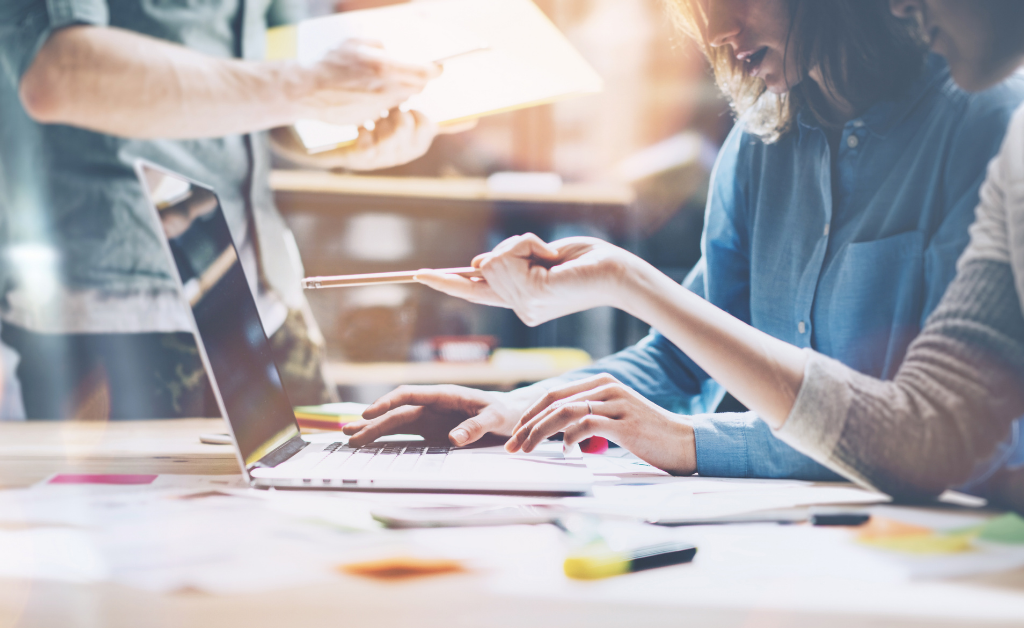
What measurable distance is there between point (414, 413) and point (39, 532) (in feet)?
1.24

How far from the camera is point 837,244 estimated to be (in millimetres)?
712

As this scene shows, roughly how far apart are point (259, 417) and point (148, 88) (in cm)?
48

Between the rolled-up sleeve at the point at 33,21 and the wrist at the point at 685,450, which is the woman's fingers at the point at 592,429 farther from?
the rolled-up sleeve at the point at 33,21

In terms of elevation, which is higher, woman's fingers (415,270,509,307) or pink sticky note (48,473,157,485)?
woman's fingers (415,270,509,307)

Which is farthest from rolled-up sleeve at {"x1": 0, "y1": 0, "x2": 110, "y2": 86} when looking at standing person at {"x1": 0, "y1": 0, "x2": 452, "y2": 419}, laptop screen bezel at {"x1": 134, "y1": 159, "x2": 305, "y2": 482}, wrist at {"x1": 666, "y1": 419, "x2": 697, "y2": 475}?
wrist at {"x1": 666, "y1": 419, "x2": 697, "y2": 475}

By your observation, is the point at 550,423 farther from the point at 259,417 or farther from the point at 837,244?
the point at 837,244

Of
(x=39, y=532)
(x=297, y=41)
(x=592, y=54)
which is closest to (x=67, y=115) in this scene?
(x=297, y=41)

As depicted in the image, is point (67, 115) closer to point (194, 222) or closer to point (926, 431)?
point (194, 222)

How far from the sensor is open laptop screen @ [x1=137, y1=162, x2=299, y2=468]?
0.56m

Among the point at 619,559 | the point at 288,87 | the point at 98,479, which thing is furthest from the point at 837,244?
the point at 98,479

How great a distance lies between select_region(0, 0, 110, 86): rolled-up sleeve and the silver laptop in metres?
0.31

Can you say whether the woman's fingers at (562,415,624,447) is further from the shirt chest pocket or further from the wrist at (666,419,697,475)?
the shirt chest pocket

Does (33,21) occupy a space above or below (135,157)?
above

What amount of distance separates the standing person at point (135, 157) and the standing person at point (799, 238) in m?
0.35
